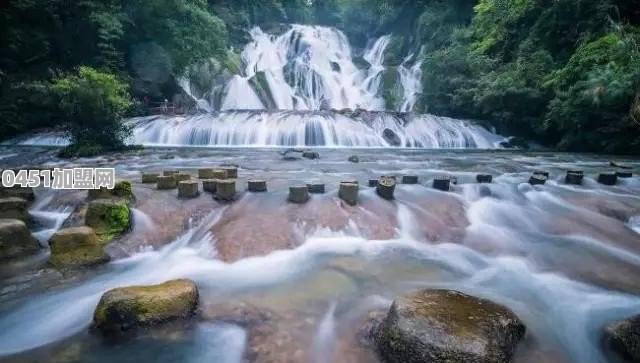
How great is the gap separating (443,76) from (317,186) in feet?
54.8

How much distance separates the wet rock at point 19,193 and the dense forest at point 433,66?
5.45 metres

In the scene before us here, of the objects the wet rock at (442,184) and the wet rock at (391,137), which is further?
the wet rock at (391,137)

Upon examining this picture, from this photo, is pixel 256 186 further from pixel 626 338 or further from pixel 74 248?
pixel 626 338

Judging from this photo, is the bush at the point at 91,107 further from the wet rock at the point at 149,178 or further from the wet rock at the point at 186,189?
the wet rock at the point at 186,189

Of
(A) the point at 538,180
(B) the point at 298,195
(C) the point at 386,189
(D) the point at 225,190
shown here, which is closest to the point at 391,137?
(A) the point at 538,180

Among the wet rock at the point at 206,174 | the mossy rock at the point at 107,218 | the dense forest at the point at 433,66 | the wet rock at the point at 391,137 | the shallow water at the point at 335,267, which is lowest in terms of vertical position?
the shallow water at the point at 335,267

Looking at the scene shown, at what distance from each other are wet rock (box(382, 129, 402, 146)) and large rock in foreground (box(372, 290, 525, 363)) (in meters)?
14.1

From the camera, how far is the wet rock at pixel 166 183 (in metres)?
5.84

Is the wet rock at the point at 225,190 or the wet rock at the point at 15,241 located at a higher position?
the wet rock at the point at 225,190

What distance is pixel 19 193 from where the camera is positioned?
5453mm

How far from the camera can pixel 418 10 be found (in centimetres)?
3164

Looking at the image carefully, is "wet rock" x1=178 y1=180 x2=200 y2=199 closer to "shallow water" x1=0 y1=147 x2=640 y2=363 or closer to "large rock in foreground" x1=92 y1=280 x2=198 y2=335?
"shallow water" x1=0 y1=147 x2=640 y2=363

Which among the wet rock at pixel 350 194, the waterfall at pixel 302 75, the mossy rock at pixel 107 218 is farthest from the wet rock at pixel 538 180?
the waterfall at pixel 302 75

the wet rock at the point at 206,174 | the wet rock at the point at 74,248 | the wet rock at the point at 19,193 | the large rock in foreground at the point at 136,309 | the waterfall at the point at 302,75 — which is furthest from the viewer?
the waterfall at the point at 302,75
